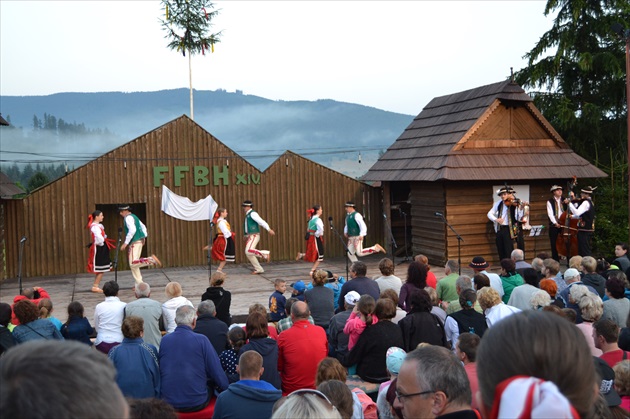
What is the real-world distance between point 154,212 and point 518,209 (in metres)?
9.55

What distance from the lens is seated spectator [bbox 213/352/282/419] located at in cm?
495

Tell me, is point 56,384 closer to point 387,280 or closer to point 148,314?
point 148,314

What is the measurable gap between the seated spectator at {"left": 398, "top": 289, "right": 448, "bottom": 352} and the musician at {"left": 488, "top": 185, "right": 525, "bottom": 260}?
9.76 meters

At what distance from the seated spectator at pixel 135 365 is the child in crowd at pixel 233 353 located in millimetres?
787

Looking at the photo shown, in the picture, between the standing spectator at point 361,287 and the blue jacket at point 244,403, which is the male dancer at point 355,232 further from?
the blue jacket at point 244,403

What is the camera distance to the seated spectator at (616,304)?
7535mm

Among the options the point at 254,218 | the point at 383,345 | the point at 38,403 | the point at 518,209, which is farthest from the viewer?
the point at 254,218

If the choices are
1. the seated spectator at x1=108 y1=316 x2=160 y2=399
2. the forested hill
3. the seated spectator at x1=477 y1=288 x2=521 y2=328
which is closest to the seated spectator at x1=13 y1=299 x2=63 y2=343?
the seated spectator at x1=108 y1=316 x2=160 y2=399

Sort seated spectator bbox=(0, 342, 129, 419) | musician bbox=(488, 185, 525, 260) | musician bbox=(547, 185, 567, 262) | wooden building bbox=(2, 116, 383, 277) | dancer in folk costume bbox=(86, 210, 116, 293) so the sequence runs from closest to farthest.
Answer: seated spectator bbox=(0, 342, 129, 419)
dancer in folk costume bbox=(86, 210, 116, 293)
musician bbox=(488, 185, 525, 260)
musician bbox=(547, 185, 567, 262)
wooden building bbox=(2, 116, 383, 277)

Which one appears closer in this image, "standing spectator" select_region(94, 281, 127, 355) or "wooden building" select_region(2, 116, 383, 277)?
"standing spectator" select_region(94, 281, 127, 355)

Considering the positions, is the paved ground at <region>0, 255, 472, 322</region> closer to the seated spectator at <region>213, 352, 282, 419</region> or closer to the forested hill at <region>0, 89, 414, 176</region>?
the seated spectator at <region>213, 352, 282, 419</region>

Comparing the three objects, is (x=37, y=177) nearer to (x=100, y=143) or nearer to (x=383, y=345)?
(x=383, y=345)

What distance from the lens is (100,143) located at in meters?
134

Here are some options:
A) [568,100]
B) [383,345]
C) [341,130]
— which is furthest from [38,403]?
[341,130]
